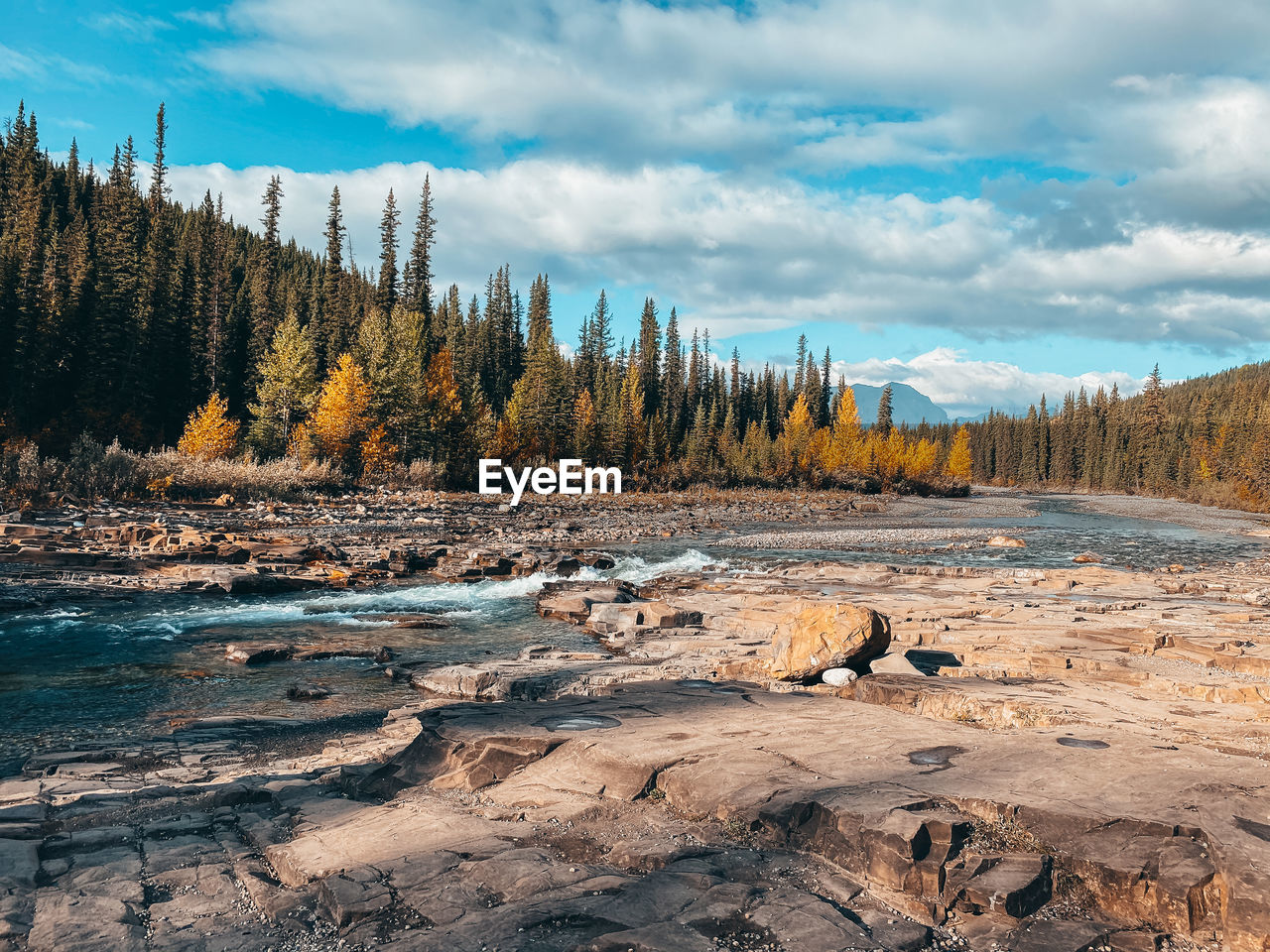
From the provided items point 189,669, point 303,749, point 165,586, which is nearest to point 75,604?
point 165,586

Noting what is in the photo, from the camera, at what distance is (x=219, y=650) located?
1548 cm

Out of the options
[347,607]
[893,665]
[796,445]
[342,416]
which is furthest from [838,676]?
[796,445]

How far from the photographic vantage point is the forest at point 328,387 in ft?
169

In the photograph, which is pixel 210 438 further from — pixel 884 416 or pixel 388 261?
pixel 884 416

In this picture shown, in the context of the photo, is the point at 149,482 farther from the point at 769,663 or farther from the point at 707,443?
the point at 707,443

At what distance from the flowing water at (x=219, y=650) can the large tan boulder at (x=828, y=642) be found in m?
6.15

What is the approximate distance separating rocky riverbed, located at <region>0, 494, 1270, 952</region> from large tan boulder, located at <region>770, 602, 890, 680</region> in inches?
2.2

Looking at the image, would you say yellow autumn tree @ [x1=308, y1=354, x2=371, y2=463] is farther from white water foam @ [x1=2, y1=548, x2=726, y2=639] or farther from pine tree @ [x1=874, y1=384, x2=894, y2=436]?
pine tree @ [x1=874, y1=384, x2=894, y2=436]

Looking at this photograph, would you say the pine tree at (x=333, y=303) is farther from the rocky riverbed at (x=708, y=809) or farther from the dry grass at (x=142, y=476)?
the rocky riverbed at (x=708, y=809)

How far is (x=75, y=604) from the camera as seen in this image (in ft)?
59.9

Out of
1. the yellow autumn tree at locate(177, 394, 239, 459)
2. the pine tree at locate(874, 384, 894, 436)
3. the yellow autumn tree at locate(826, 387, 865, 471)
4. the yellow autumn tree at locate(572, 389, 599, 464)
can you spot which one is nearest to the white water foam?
the yellow autumn tree at locate(177, 394, 239, 459)

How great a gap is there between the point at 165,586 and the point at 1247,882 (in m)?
23.7

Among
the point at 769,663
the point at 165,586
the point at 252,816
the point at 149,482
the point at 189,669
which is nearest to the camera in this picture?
the point at 252,816

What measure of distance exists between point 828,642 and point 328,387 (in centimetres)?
5040
